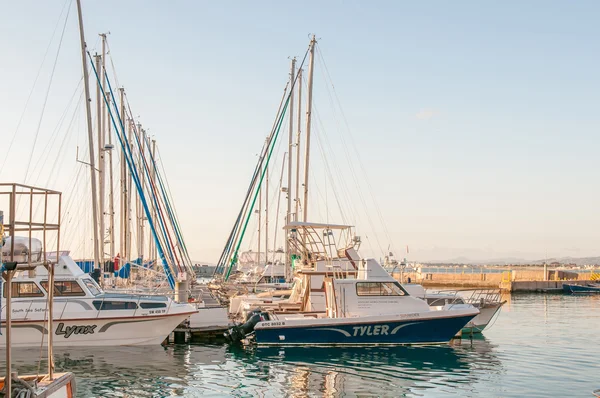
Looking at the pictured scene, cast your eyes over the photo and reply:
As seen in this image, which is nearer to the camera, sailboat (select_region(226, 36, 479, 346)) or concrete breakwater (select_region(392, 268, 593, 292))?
sailboat (select_region(226, 36, 479, 346))

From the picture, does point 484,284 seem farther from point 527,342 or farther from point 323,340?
point 323,340

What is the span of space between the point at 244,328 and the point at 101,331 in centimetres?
480

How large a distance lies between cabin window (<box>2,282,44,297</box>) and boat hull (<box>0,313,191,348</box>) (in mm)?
931

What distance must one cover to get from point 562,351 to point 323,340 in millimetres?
8257

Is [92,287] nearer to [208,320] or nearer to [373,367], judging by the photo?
[208,320]

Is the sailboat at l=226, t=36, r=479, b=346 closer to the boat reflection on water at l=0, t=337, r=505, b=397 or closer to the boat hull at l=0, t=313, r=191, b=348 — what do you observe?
the boat reflection on water at l=0, t=337, r=505, b=397

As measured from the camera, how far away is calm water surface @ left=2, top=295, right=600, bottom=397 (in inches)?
612

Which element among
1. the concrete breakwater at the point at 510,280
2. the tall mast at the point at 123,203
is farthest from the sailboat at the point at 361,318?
the concrete breakwater at the point at 510,280

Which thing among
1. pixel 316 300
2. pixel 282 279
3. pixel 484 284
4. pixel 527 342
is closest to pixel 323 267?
pixel 316 300

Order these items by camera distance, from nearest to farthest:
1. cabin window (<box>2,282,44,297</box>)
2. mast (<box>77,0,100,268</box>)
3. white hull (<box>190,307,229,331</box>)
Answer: cabin window (<box>2,282,44,297</box>), white hull (<box>190,307,229,331</box>), mast (<box>77,0,100,268</box>)

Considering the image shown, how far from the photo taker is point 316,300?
2489cm

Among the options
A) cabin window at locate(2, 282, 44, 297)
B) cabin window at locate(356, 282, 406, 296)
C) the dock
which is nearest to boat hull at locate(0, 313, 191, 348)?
cabin window at locate(2, 282, 44, 297)

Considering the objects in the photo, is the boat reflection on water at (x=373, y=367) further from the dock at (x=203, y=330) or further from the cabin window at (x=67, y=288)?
the cabin window at (x=67, y=288)

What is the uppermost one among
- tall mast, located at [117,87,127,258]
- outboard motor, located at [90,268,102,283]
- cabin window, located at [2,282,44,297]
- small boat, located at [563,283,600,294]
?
tall mast, located at [117,87,127,258]
